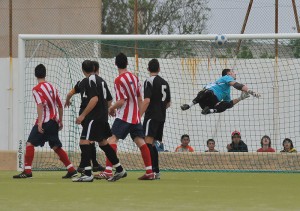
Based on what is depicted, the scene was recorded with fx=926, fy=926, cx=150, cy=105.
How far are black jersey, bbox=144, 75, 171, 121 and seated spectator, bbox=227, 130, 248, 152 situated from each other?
13.4ft

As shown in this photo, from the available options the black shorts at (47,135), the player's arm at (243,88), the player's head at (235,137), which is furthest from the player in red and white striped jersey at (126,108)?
the player's head at (235,137)

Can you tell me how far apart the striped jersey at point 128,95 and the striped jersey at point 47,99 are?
112 centimetres

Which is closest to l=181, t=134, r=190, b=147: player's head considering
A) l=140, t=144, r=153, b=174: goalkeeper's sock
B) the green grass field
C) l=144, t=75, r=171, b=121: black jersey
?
the green grass field

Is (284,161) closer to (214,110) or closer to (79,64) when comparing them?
(214,110)

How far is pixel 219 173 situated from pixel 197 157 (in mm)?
1279

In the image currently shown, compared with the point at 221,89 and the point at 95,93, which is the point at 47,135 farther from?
the point at 221,89

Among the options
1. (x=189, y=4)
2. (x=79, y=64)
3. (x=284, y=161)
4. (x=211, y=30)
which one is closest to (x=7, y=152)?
(x=79, y=64)

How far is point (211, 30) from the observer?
22000 mm

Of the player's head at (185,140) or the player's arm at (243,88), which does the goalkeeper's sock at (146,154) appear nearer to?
the player's arm at (243,88)

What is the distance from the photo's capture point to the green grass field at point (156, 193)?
10062mm

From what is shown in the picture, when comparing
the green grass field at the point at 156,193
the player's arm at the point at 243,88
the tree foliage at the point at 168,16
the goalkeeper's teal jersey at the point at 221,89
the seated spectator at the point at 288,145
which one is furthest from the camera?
the tree foliage at the point at 168,16

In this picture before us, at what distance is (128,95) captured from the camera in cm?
1379

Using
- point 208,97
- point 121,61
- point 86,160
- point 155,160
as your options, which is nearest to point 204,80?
point 208,97

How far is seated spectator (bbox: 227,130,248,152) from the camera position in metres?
18.1
